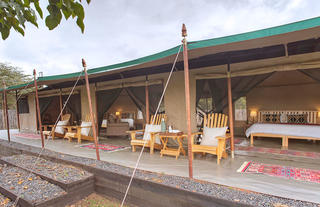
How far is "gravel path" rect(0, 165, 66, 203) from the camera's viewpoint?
2795 mm

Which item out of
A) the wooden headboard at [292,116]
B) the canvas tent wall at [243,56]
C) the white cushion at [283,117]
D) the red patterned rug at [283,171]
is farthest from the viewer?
the white cushion at [283,117]

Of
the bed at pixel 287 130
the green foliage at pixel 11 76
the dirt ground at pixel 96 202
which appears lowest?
the dirt ground at pixel 96 202

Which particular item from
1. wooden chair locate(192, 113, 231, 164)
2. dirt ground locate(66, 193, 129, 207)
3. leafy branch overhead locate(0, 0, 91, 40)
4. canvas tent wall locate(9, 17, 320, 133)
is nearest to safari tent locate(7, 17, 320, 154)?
canvas tent wall locate(9, 17, 320, 133)

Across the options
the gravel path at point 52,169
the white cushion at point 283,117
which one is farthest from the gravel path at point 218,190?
the white cushion at point 283,117

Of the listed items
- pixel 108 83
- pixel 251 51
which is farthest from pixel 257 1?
pixel 108 83

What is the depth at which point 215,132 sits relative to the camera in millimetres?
3922

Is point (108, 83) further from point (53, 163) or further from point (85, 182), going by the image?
point (85, 182)

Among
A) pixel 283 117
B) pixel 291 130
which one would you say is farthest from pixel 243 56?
pixel 283 117

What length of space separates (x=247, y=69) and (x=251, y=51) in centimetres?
40

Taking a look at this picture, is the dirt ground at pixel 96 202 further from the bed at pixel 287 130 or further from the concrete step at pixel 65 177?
the bed at pixel 287 130

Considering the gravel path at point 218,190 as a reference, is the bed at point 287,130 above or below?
above

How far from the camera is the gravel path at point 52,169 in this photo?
3.16m

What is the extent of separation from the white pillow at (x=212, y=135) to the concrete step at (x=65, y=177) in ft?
7.54

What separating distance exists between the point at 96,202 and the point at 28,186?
4.08 ft
